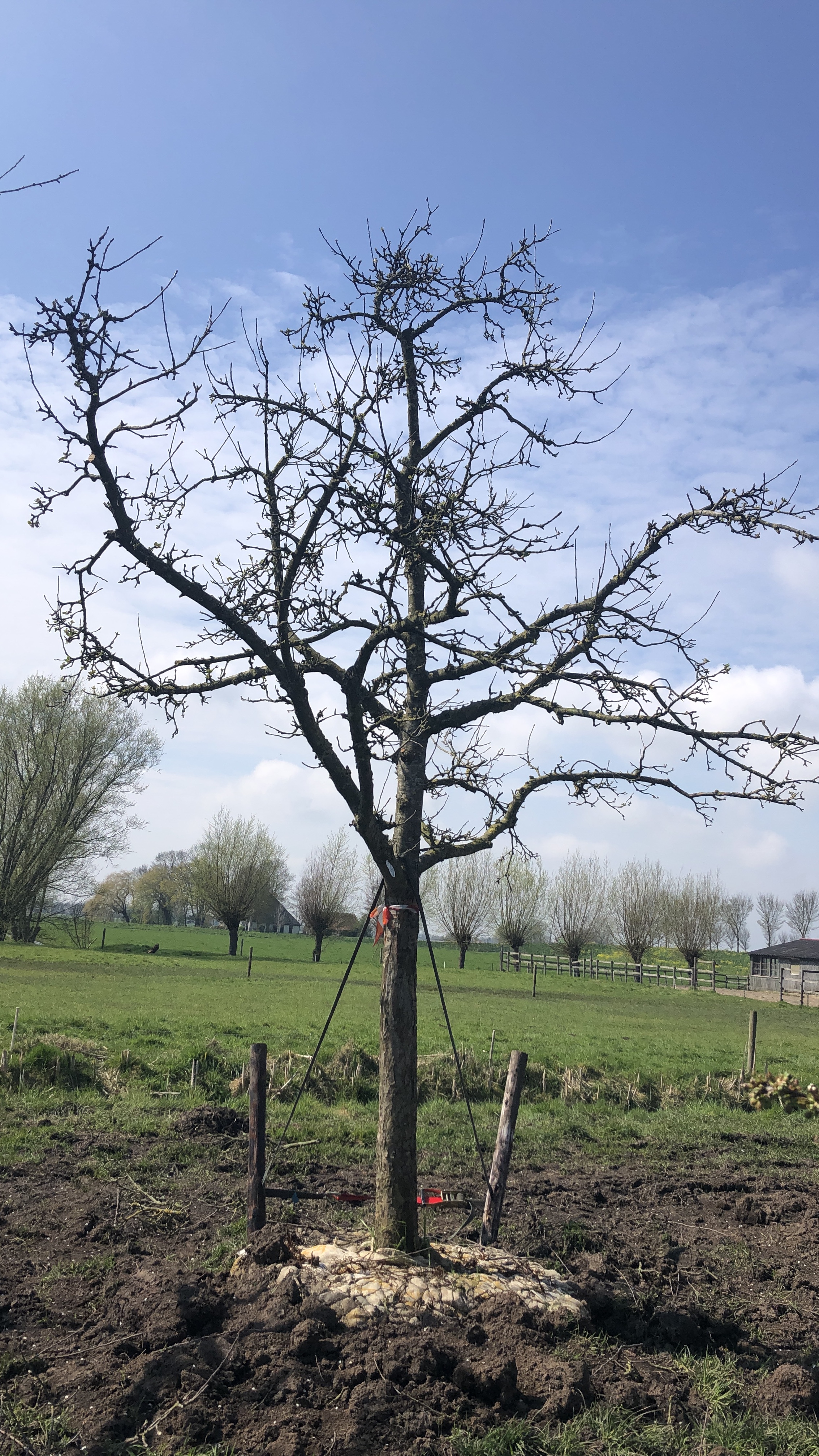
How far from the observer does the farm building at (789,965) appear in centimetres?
4800

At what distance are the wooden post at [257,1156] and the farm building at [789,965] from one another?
139 ft

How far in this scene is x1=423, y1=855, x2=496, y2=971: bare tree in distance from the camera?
54031mm

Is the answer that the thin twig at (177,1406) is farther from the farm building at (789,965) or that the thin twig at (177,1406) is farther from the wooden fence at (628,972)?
the farm building at (789,965)

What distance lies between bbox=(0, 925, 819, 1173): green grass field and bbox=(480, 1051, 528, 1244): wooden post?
3025mm

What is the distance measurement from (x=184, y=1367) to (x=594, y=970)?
4752 centimetres

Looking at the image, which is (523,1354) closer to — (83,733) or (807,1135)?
(807,1135)

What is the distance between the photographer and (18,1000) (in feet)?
62.3

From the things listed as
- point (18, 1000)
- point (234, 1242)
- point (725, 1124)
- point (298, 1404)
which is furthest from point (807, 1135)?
point (18, 1000)

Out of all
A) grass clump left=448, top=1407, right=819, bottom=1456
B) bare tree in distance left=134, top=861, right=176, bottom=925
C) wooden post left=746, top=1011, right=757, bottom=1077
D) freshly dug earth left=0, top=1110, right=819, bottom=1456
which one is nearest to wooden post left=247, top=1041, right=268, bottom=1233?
freshly dug earth left=0, top=1110, right=819, bottom=1456

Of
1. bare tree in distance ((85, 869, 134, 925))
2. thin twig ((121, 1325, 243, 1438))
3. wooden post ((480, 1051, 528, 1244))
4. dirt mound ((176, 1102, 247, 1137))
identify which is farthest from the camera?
bare tree in distance ((85, 869, 134, 925))

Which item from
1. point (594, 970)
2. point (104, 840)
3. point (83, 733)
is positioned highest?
point (83, 733)

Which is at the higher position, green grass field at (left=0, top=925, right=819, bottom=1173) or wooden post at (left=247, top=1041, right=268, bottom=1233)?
wooden post at (left=247, top=1041, right=268, bottom=1233)

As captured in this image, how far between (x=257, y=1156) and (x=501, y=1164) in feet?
5.16

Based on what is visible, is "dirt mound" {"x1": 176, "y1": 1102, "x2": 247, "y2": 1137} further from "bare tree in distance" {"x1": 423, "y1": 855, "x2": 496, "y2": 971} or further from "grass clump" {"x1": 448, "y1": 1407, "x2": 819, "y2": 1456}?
"bare tree in distance" {"x1": 423, "y1": 855, "x2": 496, "y2": 971}
